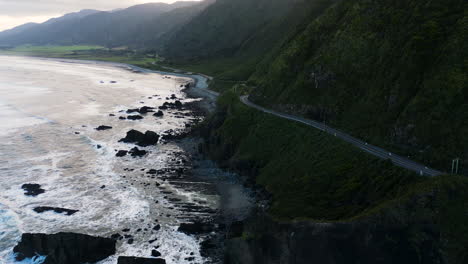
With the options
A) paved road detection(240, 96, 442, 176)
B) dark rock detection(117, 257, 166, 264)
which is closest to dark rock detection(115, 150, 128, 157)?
paved road detection(240, 96, 442, 176)

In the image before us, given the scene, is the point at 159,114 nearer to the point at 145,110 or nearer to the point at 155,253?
the point at 145,110

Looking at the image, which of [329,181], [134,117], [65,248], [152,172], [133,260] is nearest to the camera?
[133,260]

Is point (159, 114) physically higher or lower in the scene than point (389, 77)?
lower

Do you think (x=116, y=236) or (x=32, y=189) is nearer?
(x=116, y=236)

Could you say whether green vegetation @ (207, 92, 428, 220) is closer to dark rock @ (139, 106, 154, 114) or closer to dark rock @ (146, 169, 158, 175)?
dark rock @ (146, 169, 158, 175)

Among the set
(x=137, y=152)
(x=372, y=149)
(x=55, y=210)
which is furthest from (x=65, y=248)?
(x=372, y=149)

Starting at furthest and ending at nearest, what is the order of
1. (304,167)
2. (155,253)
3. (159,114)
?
(159,114) → (304,167) → (155,253)
